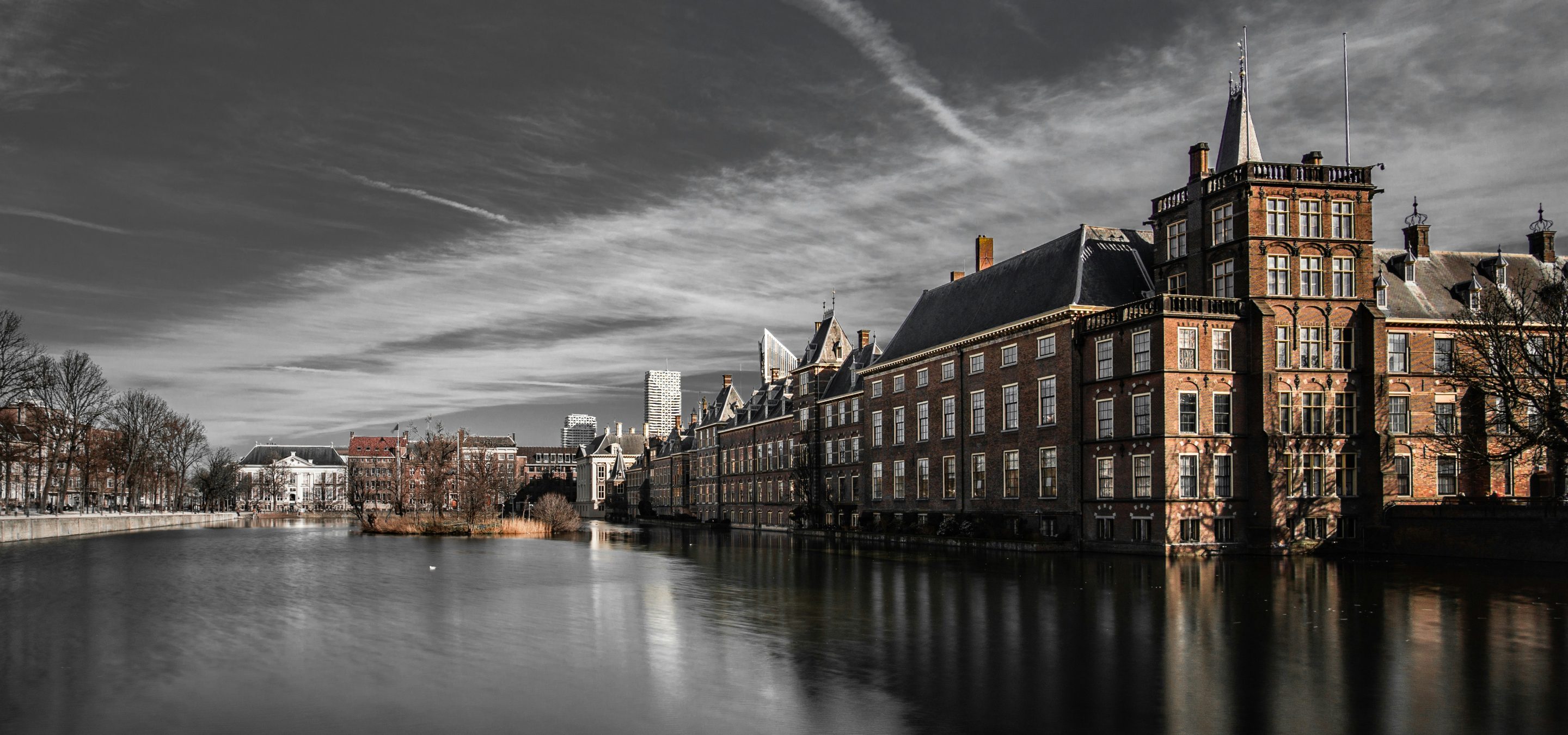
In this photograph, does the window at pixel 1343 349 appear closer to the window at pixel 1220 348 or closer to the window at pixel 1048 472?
the window at pixel 1220 348

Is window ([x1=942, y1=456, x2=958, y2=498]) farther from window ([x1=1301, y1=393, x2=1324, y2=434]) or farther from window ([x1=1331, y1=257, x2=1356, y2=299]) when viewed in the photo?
window ([x1=1331, y1=257, x2=1356, y2=299])

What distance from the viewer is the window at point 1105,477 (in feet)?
159

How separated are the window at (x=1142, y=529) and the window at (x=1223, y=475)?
3.22m

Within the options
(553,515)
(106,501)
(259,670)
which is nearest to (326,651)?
(259,670)

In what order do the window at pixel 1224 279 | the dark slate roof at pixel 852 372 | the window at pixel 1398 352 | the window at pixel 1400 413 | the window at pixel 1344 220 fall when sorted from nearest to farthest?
the window at pixel 1344 220 → the window at pixel 1224 279 → the window at pixel 1400 413 → the window at pixel 1398 352 → the dark slate roof at pixel 852 372

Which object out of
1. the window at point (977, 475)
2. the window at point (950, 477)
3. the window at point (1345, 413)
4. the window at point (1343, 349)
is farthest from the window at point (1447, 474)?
the window at point (950, 477)

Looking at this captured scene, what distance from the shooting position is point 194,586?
1248 inches

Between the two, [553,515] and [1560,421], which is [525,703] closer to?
[1560,421]

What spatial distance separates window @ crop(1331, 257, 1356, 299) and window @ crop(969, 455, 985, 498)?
1974 centimetres

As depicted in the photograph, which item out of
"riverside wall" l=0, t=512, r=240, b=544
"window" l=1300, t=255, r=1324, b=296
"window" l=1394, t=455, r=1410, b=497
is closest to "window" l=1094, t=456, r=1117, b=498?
"window" l=1300, t=255, r=1324, b=296

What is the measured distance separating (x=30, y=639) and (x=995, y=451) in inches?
1788

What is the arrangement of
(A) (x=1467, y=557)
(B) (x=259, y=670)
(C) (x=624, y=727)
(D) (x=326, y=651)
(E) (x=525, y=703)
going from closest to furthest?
(C) (x=624, y=727)
(E) (x=525, y=703)
(B) (x=259, y=670)
(D) (x=326, y=651)
(A) (x=1467, y=557)

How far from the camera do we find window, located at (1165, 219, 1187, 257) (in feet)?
165

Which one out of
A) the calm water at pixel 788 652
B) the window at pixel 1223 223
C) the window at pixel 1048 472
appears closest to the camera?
the calm water at pixel 788 652
